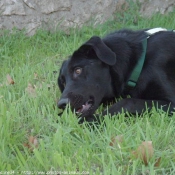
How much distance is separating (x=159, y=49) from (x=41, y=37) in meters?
2.31

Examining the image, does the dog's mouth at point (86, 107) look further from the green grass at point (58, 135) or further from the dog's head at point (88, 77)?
the green grass at point (58, 135)

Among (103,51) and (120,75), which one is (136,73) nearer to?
(120,75)

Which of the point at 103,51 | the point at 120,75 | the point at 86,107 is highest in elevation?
the point at 103,51

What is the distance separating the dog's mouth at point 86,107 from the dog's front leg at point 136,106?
174 millimetres

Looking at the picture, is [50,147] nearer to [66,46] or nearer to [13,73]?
[13,73]

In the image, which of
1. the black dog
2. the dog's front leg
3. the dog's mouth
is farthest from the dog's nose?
the dog's front leg

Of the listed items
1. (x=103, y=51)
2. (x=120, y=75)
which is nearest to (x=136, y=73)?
(x=120, y=75)

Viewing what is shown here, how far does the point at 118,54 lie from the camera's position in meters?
3.33

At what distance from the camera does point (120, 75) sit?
10.8ft

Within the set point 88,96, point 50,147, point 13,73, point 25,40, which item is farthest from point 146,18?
point 50,147

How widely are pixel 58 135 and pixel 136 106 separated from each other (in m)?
0.84

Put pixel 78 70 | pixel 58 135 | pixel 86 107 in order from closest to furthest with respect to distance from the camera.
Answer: pixel 58 135 < pixel 86 107 < pixel 78 70

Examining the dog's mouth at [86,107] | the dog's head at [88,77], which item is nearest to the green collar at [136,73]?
the dog's head at [88,77]

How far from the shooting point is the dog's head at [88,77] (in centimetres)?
305
